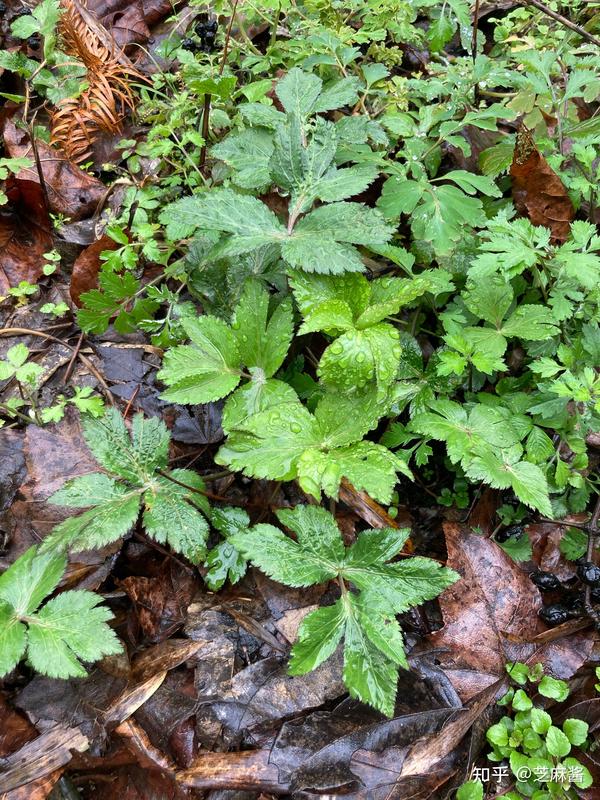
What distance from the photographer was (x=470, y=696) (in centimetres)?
194

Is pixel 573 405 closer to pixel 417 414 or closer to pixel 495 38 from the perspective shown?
pixel 417 414

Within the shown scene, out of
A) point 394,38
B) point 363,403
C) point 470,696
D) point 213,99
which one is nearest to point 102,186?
point 213,99

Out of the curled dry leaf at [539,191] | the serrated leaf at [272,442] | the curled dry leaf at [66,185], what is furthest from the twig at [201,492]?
the curled dry leaf at [66,185]

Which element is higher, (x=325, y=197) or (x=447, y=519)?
(x=325, y=197)

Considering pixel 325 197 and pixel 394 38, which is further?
pixel 394 38

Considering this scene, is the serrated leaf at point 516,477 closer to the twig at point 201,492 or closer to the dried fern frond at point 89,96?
the twig at point 201,492

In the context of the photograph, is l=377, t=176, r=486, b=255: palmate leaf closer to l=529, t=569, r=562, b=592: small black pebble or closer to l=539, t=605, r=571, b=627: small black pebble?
l=529, t=569, r=562, b=592: small black pebble

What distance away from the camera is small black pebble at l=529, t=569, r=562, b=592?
216 cm

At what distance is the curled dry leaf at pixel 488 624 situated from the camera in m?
2.00

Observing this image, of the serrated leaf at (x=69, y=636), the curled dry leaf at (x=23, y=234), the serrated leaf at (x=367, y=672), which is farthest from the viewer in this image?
the curled dry leaf at (x=23, y=234)

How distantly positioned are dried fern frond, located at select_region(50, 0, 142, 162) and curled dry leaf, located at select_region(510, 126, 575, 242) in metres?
2.65

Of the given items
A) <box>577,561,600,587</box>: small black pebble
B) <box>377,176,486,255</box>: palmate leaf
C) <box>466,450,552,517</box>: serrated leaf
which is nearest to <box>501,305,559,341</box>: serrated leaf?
<box>377,176,486,255</box>: palmate leaf

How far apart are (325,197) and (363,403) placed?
82 cm

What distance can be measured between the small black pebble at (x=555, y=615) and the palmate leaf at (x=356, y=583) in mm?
603
